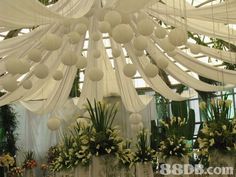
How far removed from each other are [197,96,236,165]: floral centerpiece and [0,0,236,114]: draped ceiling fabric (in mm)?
745

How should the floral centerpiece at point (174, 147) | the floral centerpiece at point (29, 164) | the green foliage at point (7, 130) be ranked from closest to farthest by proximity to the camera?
the floral centerpiece at point (174, 147) → the floral centerpiece at point (29, 164) → the green foliage at point (7, 130)

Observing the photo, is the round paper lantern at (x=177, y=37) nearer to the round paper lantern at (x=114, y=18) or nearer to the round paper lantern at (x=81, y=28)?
the round paper lantern at (x=114, y=18)

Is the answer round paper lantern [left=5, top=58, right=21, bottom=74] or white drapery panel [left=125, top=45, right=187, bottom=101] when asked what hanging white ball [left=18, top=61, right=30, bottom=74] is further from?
white drapery panel [left=125, top=45, right=187, bottom=101]

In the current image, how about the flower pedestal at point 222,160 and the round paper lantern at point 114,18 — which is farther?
the flower pedestal at point 222,160

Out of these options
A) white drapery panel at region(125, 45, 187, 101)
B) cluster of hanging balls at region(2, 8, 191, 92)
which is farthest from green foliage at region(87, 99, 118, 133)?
cluster of hanging balls at region(2, 8, 191, 92)

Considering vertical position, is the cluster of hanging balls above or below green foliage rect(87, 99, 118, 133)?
above

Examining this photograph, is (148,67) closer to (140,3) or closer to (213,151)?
(140,3)

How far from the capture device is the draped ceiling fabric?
13.9ft

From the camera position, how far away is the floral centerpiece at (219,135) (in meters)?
5.25

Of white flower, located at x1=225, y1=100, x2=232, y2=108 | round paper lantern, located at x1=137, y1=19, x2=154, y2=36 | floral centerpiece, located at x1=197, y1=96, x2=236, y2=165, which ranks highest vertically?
round paper lantern, located at x1=137, y1=19, x2=154, y2=36

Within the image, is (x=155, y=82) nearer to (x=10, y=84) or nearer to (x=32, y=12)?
(x=32, y=12)

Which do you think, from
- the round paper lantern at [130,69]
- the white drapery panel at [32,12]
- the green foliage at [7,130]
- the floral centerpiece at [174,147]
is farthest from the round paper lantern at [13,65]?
the green foliage at [7,130]

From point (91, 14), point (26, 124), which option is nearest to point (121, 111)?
point (26, 124)

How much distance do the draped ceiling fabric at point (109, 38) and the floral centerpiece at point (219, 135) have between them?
74cm
